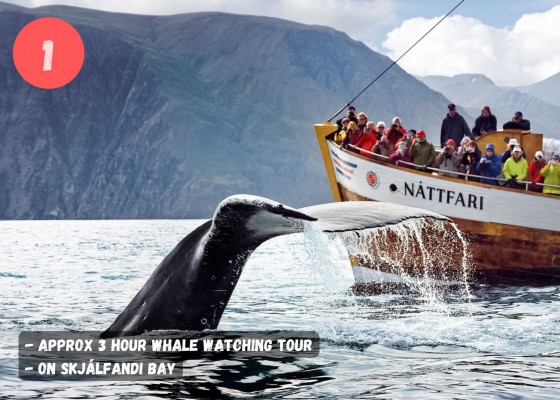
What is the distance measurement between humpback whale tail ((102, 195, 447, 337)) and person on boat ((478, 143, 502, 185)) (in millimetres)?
10214

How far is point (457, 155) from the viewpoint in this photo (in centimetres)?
1517

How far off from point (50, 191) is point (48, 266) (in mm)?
128674

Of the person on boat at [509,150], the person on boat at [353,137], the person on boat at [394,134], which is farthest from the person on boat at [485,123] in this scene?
the person on boat at [353,137]

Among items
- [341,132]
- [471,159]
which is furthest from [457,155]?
[341,132]

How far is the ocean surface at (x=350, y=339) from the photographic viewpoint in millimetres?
5371

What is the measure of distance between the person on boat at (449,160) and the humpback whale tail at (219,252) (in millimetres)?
10298

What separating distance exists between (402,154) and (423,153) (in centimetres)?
41

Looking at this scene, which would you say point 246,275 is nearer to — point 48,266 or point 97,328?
point 48,266

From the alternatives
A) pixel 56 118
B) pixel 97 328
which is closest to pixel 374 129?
pixel 97 328

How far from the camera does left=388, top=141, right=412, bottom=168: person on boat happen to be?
15.3 m

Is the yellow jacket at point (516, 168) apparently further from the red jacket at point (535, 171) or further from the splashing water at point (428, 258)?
the splashing water at point (428, 258)

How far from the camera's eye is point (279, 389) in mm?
5262

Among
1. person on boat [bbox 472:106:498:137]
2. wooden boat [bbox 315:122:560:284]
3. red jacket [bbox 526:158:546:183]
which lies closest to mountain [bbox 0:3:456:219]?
person on boat [bbox 472:106:498:137]

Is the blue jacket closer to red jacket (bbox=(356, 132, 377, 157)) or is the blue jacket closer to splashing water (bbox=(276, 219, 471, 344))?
splashing water (bbox=(276, 219, 471, 344))
